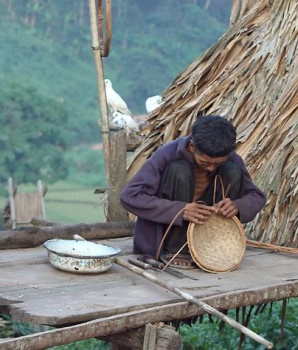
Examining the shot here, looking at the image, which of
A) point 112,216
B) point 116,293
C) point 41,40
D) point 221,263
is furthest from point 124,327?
point 41,40

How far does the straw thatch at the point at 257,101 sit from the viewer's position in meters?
4.87

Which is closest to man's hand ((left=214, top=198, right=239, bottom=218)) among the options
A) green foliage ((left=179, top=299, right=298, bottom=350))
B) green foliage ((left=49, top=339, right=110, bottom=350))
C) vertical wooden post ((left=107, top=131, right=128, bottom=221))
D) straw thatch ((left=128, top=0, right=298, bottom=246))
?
straw thatch ((left=128, top=0, right=298, bottom=246))

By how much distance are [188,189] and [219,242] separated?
1.01 feet

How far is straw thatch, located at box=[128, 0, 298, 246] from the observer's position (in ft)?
16.0

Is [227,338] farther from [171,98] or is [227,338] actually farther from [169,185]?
[169,185]

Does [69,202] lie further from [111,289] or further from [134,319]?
[134,319]

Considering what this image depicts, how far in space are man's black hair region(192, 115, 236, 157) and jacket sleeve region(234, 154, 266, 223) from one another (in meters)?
0.40

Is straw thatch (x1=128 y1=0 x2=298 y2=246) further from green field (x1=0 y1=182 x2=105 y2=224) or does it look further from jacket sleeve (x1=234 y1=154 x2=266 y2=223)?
green field (x1=0 y1=182 x2=105 y2=224)

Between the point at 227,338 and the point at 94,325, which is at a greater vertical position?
the point at 94,325

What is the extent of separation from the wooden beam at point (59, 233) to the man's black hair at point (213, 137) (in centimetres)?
110

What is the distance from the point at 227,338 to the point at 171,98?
2.32 metres

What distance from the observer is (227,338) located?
7.00 m

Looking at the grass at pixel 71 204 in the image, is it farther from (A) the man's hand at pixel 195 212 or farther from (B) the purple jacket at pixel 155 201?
(A) the man's hand at pixel 195 212

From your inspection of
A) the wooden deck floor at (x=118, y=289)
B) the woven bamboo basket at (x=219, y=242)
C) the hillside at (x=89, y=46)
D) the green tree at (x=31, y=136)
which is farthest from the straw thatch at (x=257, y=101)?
the hillside at (x=89, y=46)
